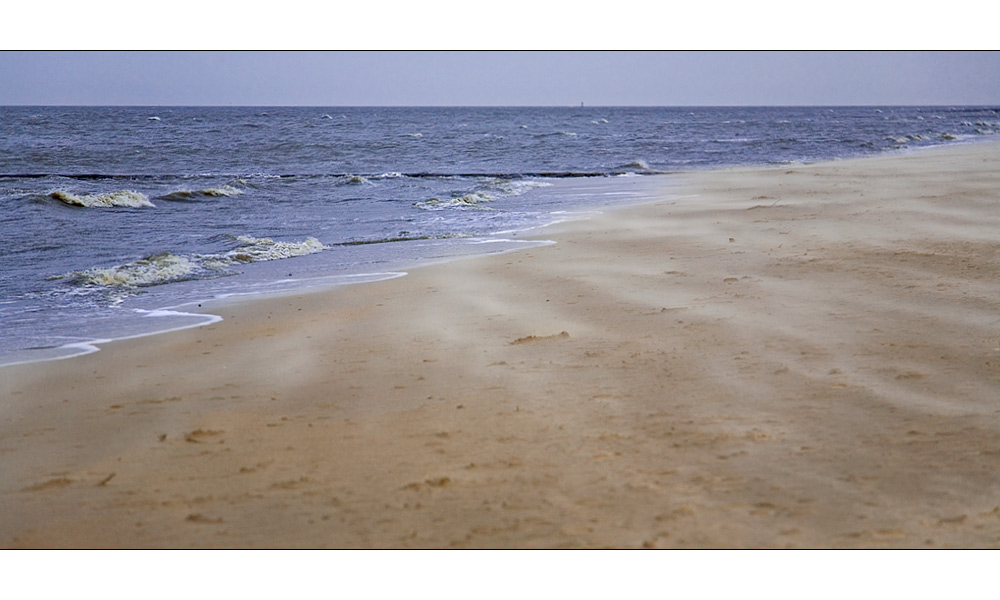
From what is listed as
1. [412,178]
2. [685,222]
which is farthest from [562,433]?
[412,178]

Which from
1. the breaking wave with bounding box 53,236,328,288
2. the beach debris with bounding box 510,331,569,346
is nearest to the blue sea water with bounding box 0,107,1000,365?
the breaking wave with bounding box 53,236,328,288

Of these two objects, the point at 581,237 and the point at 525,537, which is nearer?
the point at 525,537

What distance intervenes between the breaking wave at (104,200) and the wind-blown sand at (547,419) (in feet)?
31.4

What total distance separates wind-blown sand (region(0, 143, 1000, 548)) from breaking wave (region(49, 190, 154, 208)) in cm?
957

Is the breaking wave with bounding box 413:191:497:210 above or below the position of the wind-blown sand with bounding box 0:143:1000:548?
above

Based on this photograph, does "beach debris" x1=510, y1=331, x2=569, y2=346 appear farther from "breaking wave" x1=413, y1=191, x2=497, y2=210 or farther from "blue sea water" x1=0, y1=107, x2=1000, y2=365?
"breaking wave" x1=413, y1=191, x2=497, y2=210

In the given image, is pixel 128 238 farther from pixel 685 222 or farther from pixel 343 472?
pixel 343 472

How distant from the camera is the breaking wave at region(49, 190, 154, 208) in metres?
13.9

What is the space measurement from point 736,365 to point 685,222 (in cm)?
553

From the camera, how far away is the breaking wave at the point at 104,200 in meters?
13.9

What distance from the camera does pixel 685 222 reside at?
921 centimetres

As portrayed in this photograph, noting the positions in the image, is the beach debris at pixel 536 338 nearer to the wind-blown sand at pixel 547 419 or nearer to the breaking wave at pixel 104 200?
the wind-blown sand at pixel 547 419

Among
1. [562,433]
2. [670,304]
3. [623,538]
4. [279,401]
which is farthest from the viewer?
[670,304]

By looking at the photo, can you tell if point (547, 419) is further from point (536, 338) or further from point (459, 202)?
point (459, 202)
